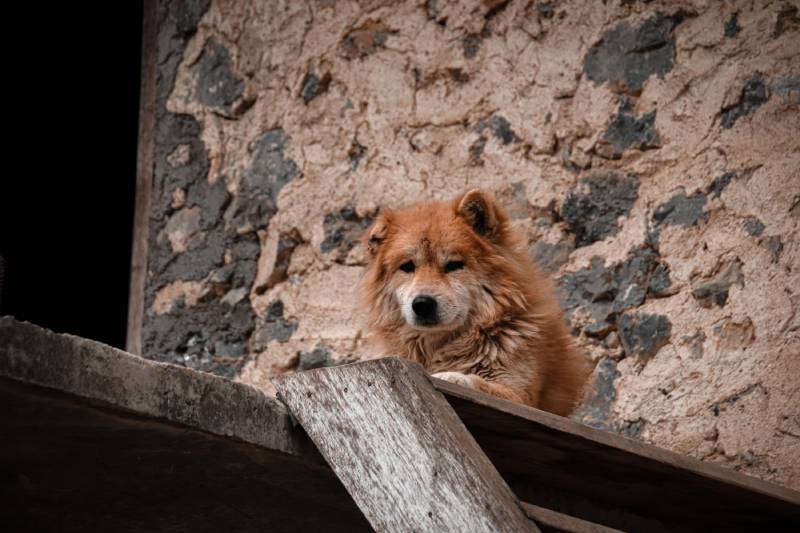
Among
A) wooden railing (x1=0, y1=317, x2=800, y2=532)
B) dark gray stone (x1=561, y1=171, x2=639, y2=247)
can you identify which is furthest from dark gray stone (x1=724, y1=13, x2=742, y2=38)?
wooden railing (x1=0, y1=317, x2=800, y2=532)

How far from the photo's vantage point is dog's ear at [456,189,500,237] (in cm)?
454

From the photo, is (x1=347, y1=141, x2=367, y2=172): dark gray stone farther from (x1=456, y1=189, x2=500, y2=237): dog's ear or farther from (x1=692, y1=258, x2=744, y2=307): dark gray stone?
(x1=692, y1=258, x2=744, y2=307): dark gray stone

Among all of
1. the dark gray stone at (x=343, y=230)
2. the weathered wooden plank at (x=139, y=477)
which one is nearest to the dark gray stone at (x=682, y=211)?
the dark gray stone at (x=343, y=230)

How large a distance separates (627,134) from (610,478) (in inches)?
83.3

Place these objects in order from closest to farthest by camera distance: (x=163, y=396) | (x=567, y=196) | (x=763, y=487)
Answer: (x=163, y=396)
(x=763, y=487)
(x=567, y=196)

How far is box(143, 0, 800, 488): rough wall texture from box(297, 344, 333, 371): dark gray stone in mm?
14

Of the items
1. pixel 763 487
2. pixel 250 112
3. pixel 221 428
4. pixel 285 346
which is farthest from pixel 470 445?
pixel 250 112

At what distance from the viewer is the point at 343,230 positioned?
18.2ft

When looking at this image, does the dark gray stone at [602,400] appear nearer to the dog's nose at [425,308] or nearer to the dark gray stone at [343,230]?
the dog's nose at [425,308]

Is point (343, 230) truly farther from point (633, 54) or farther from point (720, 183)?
point (720, 183)

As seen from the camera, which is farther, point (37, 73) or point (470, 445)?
point (37, 73)

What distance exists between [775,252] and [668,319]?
52 centimetres

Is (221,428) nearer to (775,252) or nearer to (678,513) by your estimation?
(678,513)

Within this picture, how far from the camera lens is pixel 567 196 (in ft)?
16.2
